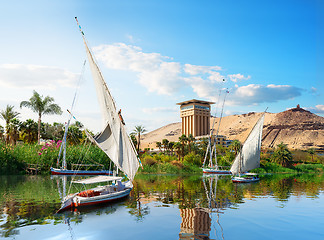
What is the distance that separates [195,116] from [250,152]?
138 m

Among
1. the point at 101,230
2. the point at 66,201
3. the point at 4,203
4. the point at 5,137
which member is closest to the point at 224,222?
the point at 101,230

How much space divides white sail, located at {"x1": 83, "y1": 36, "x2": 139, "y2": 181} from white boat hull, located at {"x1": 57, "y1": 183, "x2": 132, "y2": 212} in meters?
2.04

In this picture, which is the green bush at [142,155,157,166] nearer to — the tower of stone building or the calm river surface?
the calm river surface

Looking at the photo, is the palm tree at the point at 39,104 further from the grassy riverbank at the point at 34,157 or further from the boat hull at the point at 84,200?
the boat hull at the point at 84,200

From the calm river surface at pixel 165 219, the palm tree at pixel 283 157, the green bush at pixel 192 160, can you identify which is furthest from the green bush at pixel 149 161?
the calm river surface at pixel 165 219

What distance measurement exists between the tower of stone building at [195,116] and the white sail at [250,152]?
136 meters

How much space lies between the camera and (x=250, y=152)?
161 ft

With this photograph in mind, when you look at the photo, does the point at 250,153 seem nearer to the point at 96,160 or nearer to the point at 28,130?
the point at 96,160

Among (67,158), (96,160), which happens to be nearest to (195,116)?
(96,160)

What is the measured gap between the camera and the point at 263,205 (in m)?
24.5

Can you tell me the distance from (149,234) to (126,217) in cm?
434

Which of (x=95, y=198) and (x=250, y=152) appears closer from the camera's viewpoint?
(x=95, y=198)

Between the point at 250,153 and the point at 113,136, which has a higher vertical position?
the point at 113,136

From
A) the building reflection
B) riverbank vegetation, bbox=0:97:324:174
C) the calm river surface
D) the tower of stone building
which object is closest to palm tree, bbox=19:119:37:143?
riverbank vegetation, bbox=0:97:324:174
